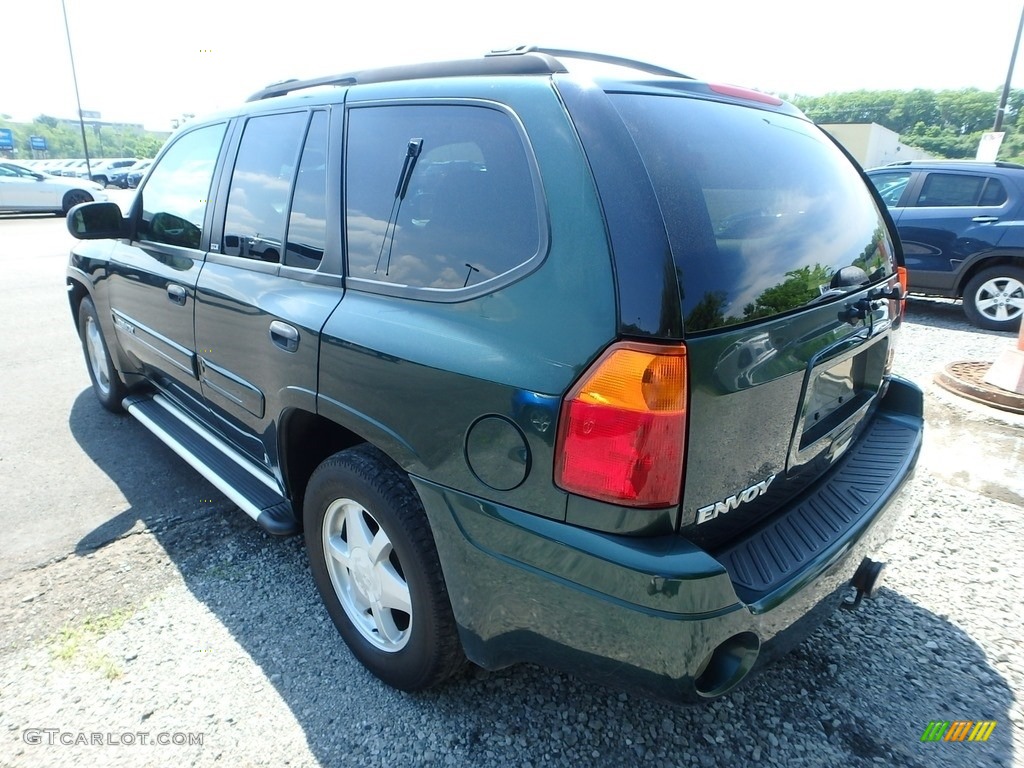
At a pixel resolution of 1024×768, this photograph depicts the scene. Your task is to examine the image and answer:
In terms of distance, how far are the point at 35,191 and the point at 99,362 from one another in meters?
19.4

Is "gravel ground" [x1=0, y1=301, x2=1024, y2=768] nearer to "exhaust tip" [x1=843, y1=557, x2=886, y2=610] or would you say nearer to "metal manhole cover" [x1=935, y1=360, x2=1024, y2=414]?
"exhaust tip" [x1=843, y1=557, x2=886, y2=610]

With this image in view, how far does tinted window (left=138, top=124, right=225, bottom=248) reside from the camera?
3.08 meters

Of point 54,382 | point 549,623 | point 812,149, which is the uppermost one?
point 812,149

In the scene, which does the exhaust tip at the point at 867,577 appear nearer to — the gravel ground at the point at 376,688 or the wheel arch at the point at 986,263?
the gravel ground at the point at 376,688

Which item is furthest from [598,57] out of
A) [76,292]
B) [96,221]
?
[76,292]

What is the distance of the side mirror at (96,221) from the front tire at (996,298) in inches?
325

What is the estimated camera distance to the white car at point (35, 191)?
62.5 ft

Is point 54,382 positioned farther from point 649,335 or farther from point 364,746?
point 649,335

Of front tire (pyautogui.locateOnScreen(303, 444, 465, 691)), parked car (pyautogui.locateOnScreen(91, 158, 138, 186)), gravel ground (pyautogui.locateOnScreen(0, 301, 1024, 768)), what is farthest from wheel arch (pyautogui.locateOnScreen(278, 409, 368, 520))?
parked car (pyautogui.locateOnScreen(91, 158, 138, 186))

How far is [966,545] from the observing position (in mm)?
3141

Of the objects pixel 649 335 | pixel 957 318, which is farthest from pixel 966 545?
pixel 957 318

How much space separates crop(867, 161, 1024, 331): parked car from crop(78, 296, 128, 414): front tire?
8.15 m

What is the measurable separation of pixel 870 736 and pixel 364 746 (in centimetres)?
160

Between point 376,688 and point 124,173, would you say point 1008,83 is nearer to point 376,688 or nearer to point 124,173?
point 376,688
